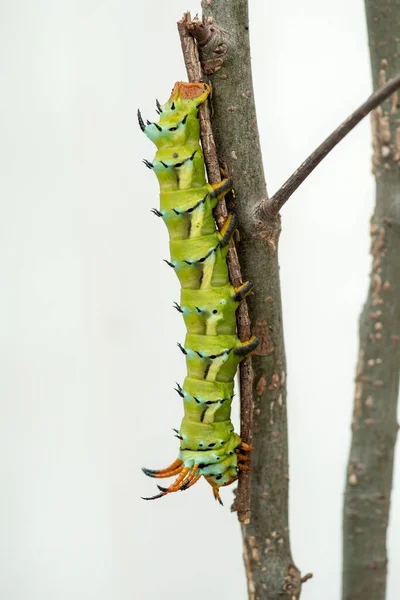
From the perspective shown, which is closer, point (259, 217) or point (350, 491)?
point (259, 217)

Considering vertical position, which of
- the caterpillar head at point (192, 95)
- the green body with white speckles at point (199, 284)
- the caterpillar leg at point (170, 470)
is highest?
the caterpillar head at point (192, 95)

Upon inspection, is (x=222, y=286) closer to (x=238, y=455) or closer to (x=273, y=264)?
(x=273, y=264)

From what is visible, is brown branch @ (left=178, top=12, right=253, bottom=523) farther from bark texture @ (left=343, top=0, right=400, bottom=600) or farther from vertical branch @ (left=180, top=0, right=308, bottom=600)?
bark texture @ (left=343, top=0, right=400, bottom=600)

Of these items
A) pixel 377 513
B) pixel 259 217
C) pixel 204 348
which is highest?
pixel 259 217

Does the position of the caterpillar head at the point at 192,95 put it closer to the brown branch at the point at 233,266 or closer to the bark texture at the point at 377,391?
the brown branch at the point at 233,266

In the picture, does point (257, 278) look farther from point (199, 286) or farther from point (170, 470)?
point (170, 470)

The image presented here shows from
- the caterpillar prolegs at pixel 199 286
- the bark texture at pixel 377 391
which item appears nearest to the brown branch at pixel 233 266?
the caterpillar prolegs at pixel 199 286

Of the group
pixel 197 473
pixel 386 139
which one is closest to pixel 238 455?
pixel 197 473

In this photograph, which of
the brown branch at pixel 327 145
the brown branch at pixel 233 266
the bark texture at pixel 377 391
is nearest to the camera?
the brown branch at pixel 327 145
